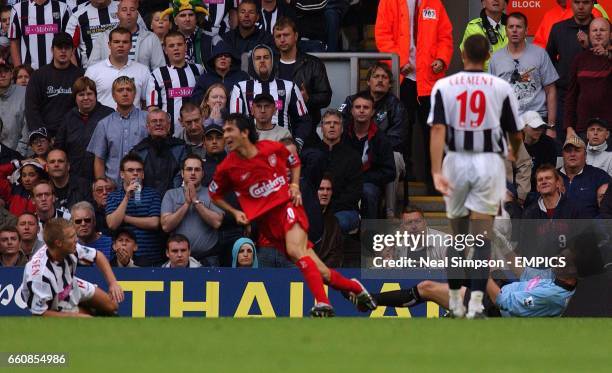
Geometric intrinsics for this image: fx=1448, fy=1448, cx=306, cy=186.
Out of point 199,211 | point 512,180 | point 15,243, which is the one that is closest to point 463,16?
point 512,180

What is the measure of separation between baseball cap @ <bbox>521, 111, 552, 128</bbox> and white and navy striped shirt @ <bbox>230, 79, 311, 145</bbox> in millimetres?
2328

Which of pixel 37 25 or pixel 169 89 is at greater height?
pixel 37 25

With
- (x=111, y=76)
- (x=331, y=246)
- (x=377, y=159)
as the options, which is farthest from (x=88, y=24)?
(x=331, y=246)

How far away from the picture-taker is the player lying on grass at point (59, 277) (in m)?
11.5

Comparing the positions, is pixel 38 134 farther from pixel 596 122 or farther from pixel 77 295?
pixel 596 122

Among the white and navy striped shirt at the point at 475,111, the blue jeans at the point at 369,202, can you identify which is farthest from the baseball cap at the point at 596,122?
the white and navy striped shirt at the point at 475,111

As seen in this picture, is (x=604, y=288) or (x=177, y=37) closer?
(x=604, y=288)

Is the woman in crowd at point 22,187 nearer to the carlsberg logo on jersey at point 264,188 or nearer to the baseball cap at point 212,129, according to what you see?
the baseball cap at point 212,129

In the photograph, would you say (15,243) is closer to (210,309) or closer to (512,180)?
(210,309)

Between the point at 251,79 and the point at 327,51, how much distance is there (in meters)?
1.62

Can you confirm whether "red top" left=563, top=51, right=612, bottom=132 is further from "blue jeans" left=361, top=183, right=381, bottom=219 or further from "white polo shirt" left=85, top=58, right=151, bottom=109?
"white polo shirt" left=85, top=58, right=151, bottom=109

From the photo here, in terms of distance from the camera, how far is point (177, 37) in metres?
15.6

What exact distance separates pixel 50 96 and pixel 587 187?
5.91 meters

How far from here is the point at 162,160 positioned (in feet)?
48.2
